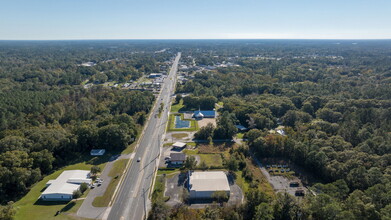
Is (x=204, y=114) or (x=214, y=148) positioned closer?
(x=214, y=148)

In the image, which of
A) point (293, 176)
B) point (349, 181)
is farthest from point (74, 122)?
point (349, 181)

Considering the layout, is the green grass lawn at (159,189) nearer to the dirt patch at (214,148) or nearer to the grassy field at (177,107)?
the dirt patch at (214,148)

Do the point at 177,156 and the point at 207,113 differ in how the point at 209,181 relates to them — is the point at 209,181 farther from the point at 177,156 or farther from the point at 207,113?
the point at 207,113

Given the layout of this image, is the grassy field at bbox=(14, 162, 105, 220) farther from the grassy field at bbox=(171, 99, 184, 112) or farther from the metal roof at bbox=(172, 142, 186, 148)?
the grassy field at bbox=(171, 99, 184, 112)

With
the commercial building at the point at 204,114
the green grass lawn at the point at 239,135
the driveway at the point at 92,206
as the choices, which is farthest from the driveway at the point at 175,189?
the commercial building at the point at 204,114

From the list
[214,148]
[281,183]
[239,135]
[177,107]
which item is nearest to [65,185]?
[214,148]

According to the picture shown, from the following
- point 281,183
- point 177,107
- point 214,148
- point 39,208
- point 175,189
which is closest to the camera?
point 39,208

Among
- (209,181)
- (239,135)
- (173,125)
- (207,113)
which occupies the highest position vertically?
(207,113)

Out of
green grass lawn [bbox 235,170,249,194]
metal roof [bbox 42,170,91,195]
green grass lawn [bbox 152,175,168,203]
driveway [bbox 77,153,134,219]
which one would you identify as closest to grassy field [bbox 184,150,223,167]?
green grass lawn [bbox 235,170,249,194]
